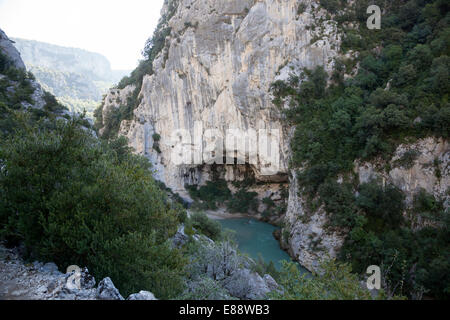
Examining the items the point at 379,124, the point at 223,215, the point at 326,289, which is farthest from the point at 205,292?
the point at 223,215

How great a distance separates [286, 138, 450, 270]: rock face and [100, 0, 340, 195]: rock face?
7.52 m

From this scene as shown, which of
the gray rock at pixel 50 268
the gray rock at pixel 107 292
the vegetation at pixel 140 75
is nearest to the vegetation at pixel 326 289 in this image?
the gray rock at pixel 107 292

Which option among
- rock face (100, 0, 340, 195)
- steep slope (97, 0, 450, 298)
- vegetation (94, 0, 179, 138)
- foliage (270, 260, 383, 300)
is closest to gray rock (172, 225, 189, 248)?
steep slope (97, 0, 450, 298)

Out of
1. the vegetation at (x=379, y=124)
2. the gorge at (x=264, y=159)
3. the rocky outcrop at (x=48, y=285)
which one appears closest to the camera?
the rocky outcrop at (x=48, y=285)

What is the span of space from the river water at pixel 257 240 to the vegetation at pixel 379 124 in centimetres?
530

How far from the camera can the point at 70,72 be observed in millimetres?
93625

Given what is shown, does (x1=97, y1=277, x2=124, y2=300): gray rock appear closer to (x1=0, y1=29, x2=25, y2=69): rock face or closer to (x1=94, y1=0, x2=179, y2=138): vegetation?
(x1=0, y1=29, x2=25, y2=69): rock face

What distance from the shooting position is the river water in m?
21.5

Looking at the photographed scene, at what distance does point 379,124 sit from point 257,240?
13.9 meters

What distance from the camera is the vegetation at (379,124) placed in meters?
14.9

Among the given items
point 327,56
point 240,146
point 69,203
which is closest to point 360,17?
point 327,56

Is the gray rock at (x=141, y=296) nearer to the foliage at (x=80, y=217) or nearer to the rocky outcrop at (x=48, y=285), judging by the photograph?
the rocky outcrop at (x=48, y=285)

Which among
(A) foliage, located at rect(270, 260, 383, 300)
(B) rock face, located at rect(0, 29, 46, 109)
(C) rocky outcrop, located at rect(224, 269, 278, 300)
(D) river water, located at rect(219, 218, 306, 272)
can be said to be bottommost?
(D) river water, located at rect(219, 218, 306, 272)
